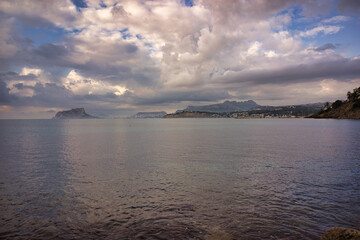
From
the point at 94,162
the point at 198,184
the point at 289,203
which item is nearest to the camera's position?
the point at 289,203

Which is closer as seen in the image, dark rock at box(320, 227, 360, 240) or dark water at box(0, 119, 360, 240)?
dark rock at box(320, 227, 360, 240)

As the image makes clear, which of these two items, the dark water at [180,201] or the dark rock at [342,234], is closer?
the dark rock at [342,234]

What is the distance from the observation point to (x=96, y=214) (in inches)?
666

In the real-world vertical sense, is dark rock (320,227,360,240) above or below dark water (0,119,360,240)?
above

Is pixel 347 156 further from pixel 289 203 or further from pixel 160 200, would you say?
pixel 160 200

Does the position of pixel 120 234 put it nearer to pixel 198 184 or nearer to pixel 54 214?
pixel 54 214

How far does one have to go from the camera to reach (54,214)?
55.9 feet

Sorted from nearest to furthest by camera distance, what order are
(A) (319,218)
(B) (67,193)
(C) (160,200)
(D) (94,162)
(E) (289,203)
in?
1. (A) (319,218)
2. (E) (289,203)
3. (C) (160,200)
4. (B) (67,193)
5. (D) (94,162)

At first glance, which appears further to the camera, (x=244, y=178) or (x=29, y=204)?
(x=244, y=178)

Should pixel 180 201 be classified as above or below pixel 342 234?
below

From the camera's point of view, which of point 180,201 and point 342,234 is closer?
point 342,234

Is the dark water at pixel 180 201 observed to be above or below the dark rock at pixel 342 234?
below

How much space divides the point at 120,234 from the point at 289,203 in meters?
13.7

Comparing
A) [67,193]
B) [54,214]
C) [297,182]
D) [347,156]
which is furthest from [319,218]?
[347,156]
